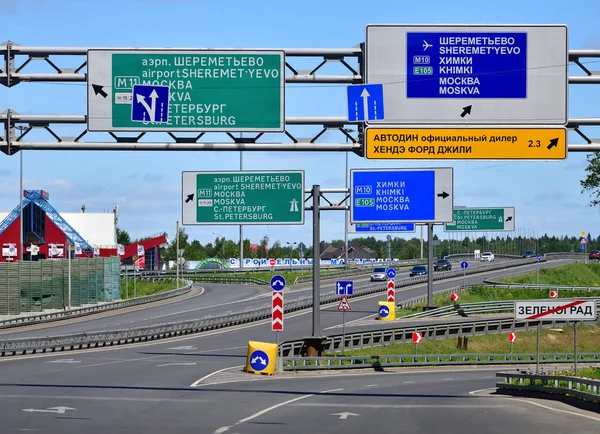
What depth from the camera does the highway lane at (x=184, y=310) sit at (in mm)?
60719

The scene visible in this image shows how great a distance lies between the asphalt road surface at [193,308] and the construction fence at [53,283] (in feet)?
16.4

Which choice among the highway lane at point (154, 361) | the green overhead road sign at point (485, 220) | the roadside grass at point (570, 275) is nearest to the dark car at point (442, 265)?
the roadside grass at point (570, 275)

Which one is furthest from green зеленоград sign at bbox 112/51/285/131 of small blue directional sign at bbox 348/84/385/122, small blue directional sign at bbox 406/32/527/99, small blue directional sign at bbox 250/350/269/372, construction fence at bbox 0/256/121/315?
construction fence at bbox 0/256/121/315

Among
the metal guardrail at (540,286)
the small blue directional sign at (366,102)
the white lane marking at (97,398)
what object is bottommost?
the metal guardrail at (540,286)

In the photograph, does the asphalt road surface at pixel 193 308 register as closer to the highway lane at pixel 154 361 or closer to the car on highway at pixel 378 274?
the car on highway at pixel 378 274

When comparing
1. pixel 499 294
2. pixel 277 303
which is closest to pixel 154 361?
pixel 277 303

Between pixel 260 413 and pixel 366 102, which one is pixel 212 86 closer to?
pixel 366 102

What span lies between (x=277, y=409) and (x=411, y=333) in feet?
112

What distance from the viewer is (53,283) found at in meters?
75.7

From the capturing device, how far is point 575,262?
125 meters

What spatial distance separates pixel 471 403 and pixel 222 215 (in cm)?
1302

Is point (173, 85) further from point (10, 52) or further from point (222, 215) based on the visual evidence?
point (222, 215)

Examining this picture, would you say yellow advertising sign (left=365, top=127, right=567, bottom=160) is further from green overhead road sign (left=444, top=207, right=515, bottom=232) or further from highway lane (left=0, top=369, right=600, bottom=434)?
green overhead road sign (left=444, top=207, right=515, bottom=232)

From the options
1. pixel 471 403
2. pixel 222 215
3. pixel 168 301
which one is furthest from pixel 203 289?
pixel 471 403
